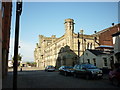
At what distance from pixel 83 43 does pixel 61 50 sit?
23.8 feet

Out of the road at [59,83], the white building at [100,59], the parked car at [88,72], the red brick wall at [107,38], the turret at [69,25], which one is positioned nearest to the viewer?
the road at [59,83]

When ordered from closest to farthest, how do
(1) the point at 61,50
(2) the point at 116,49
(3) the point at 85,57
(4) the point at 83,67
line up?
(4) the point at 83,67 < (2) the point at 116,49 < (3) the point at 85,57 < (1) the point at 61,50

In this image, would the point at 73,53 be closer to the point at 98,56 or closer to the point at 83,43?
the point at 83,43

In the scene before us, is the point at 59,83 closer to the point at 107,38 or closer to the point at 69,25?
the point at 69,25

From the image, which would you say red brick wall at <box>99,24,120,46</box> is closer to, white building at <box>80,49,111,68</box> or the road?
white building at <box>80,49,111,68</box>

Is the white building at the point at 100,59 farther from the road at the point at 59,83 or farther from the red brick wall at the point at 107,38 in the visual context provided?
the red brick wall at the point at 107,38

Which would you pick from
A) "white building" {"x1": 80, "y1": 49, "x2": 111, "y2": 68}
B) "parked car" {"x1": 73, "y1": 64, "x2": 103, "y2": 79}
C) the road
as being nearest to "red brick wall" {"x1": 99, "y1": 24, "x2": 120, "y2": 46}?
"white building" {"x1": 80, "y1": 49, "x2": 111, "y2": 68}

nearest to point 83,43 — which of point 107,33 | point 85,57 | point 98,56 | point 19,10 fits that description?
point 107,33

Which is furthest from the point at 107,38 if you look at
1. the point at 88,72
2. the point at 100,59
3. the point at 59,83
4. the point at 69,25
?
the point at 59,83

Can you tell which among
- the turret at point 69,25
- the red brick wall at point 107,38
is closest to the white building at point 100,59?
the turret at point 69,25

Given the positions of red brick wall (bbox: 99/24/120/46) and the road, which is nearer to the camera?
the road

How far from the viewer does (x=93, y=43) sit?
44.2 meters

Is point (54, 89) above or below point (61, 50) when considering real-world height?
below

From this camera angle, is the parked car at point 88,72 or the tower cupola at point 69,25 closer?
the parked car at point 88,72
